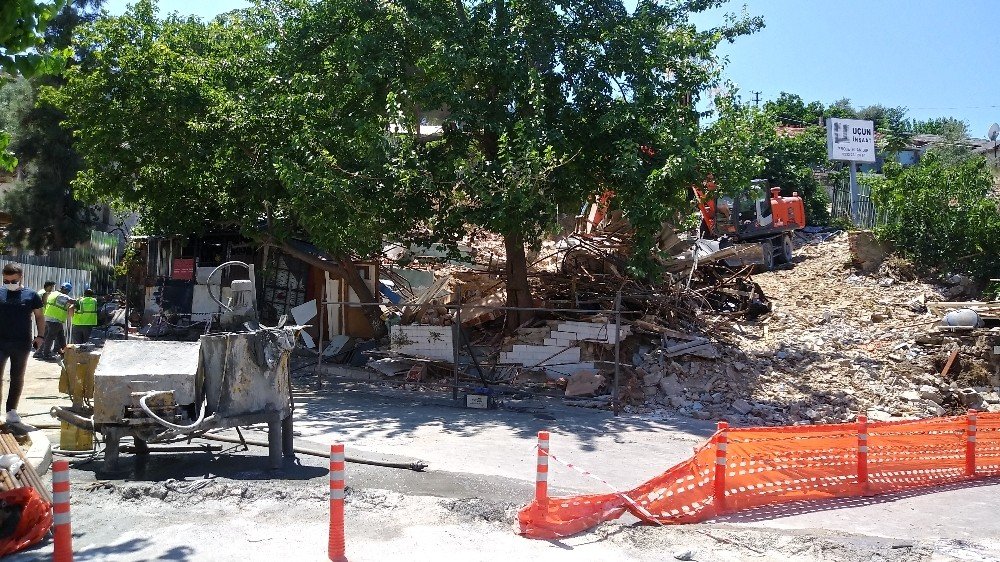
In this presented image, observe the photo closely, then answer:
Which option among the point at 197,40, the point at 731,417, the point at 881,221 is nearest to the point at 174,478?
the point at 731,417

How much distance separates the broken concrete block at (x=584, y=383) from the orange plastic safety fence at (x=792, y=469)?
615 centimetres

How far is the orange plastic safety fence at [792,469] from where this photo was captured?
24.1 feet

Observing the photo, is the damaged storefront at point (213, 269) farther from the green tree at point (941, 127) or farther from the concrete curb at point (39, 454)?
the green tree at point (941, 127)

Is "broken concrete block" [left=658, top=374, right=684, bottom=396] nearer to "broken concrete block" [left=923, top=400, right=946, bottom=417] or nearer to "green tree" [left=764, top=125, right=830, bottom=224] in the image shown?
"broken concrete block" [left=923, top=400, right=946, bottom=417]

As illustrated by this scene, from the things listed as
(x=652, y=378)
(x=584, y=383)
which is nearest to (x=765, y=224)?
(x=652, y=378)

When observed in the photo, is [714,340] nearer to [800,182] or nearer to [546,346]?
[546,346]

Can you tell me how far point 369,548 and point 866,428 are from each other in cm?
572

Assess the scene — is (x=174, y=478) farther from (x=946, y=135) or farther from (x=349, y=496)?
(x=946, y=135)

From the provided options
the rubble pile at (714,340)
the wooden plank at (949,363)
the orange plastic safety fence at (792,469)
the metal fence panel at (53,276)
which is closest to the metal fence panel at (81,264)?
the metal fence panel at (53,276)

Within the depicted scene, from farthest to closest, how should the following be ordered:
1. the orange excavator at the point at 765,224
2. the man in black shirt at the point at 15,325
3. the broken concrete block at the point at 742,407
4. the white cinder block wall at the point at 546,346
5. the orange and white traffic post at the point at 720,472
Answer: the orange excavator at the point at 765,224
the white cinder block wall at the point at 546,346
the broken concrete block at the point at 742,407
the man in black shirt at the point at 15,325
the orange and white traffic post at the point at 720,472

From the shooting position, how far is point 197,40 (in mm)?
18578

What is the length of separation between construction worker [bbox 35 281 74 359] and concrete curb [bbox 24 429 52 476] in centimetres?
843

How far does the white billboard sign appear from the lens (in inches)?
1246

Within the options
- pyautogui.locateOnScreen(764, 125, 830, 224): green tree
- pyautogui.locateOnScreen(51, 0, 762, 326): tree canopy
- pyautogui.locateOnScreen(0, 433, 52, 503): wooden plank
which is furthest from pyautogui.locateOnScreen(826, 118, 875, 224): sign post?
pyautogui.locateOnScreen(0, 433, 52, 503): wooden plank
